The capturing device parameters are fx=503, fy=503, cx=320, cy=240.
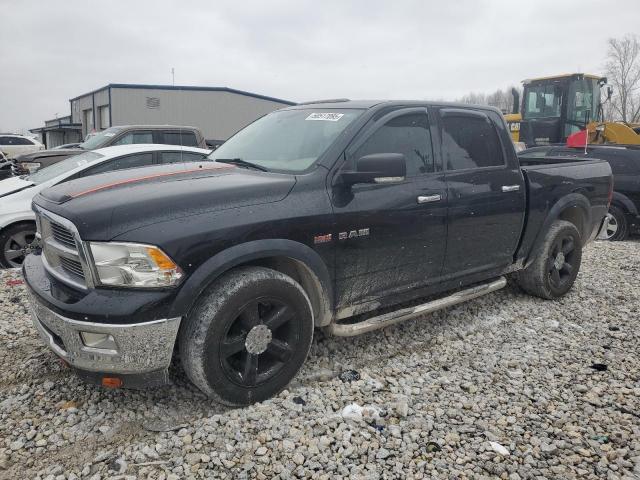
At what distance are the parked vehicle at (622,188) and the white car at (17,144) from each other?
24593mm

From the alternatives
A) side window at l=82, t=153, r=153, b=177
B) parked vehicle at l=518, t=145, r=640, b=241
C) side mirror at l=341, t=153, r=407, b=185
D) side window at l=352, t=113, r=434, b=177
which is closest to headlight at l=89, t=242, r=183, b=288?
side mirror at l=341, t=153, r=407, b=185

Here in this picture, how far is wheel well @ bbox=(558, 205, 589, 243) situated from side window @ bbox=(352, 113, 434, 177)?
7.03 ft

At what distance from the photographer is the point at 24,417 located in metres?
2.95

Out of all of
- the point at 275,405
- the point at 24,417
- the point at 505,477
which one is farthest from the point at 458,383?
the point at 24,417

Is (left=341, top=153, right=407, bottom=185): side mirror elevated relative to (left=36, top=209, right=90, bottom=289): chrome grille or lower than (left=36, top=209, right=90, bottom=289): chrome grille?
elevated

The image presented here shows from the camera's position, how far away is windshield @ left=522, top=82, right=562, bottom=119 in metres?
13.6

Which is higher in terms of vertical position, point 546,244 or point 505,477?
point 546,244

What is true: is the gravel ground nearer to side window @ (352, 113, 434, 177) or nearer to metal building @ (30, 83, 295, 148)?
side window @ (352, 113, 434, 177)

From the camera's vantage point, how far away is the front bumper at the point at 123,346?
8.46 ft

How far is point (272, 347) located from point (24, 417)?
1.50 metres

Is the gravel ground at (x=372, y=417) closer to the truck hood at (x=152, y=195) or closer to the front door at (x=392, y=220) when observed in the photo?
the front door at (x=392, y=220)

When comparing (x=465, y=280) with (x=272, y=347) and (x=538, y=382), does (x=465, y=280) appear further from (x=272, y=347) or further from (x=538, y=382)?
(x=272, y=347)

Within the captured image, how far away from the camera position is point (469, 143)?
4238 millimetres

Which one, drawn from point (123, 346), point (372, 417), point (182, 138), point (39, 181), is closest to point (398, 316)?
point (372, 417)
